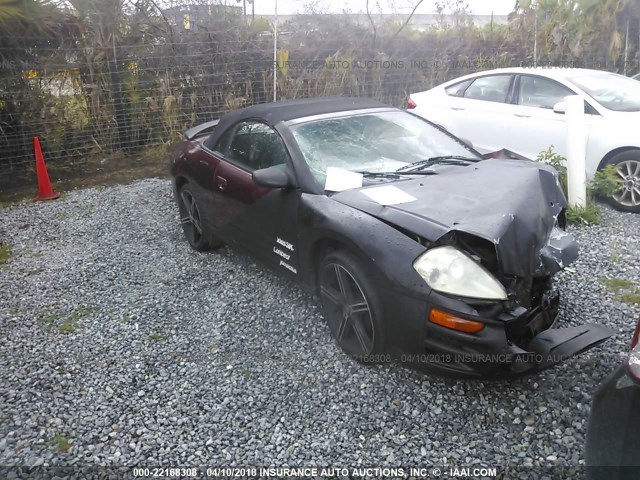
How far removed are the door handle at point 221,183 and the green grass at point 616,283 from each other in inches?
115

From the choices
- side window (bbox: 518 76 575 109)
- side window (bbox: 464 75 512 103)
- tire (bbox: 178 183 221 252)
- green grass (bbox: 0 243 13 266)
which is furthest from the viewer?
side window (bbox: 464 75 512 103)

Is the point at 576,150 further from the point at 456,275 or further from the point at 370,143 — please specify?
the point at 456,275

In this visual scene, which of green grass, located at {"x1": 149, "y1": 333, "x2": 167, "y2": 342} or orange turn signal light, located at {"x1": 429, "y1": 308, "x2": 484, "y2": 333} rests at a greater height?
orange turn signal light, located at {"x1": 429, "y1": 308, "x2": 484, "y2": 333}

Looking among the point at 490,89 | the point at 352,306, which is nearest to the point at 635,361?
the point at 352,306

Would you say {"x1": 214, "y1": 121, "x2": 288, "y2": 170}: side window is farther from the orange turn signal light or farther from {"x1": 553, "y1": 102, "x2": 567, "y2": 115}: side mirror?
{"x1": 553, "y1": 102, "x2": 567, "y2": 115}: side mirror

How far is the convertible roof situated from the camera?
3910mm

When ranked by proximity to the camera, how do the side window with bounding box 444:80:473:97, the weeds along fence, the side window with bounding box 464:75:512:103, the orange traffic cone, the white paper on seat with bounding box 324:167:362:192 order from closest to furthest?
the white paper on seat with bounding box 324:167:362:192, the side window with bounding box 464:75:512:103, the side window with bounding box 444:80:473:97, the orange traffic cone, the weeds along fence

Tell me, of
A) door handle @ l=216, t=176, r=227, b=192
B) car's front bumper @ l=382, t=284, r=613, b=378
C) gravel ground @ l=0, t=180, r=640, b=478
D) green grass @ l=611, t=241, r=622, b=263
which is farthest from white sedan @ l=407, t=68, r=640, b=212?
door handle @ l=216, t=176, r=227, b=192

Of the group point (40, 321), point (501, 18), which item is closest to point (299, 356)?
point (40, 321)

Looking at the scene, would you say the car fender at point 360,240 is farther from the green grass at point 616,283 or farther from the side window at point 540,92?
the side window at point 540,92

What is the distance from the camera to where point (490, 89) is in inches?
258

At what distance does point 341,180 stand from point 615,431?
2112 millimetres

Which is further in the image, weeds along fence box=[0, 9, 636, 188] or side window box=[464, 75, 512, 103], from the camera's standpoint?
weeds along fence box=[0, 9, 636, 188]

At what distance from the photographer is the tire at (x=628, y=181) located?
17.0 feet
